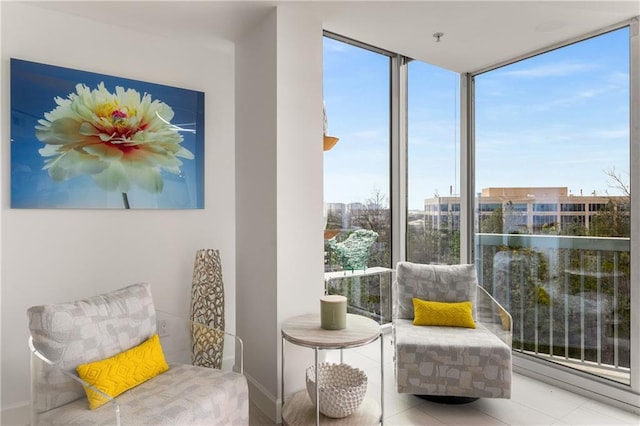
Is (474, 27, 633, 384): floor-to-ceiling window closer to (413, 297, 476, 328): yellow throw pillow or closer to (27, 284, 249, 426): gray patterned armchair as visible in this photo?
(413, 297, 476, 328): yellow throw pillow

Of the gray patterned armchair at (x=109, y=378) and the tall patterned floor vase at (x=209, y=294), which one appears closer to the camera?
the gray patterned armchair at (x=109, y=378)

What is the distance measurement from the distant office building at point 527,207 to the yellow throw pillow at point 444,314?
0.87 meters

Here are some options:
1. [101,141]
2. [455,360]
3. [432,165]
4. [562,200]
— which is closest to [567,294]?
[562,200]

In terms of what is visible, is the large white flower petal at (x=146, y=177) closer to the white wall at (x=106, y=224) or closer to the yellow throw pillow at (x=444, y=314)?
the white wall at (x=106, y=224)

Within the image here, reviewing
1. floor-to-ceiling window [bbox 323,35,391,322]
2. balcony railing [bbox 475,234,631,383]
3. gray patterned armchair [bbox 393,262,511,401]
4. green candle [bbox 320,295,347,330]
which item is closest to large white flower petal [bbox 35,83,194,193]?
floor-to-ceiling window [bbox 323,35,391,322]

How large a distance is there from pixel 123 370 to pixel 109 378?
0.07 m

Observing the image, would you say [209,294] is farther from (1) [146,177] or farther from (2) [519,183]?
(2) [519,183]

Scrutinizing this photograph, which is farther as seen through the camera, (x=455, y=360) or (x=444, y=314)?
(x=444, y=314)

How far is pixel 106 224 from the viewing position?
2.41 metres

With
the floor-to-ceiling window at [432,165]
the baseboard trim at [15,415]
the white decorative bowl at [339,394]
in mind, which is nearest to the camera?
the white decorative bowl at [339,394]

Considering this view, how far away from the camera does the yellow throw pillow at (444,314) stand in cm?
262

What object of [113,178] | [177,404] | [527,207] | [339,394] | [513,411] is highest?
[113,178]

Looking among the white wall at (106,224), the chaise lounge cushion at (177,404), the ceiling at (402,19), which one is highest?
the ceiling at (402,19)

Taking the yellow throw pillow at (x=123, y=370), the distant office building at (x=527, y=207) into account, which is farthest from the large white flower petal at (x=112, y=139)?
the distant office building at (x=527, y=207)
